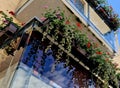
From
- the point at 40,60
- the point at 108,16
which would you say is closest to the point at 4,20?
the point at 40,60

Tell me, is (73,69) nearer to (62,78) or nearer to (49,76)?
(62,78)

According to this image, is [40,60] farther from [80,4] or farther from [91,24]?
[80,4]

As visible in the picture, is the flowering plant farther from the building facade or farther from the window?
the window

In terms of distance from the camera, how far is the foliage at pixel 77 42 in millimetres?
5834

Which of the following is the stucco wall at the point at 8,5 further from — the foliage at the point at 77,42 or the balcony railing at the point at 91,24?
the foliage at the point at 77,42

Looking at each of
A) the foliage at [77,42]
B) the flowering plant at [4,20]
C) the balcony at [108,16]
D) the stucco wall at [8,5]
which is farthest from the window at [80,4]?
the flowering plant at [4,20]

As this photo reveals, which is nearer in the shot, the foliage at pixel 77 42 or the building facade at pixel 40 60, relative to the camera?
the building facade at pixel 40 60

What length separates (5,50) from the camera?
600cm

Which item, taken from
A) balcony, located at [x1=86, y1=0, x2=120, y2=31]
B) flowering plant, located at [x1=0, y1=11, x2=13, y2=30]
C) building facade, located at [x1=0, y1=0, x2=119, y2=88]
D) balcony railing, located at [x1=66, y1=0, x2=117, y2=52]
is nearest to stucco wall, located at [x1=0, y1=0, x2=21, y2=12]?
building facade, located at [x1=0, y1=0, x2=119, y2=88]

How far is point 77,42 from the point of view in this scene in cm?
629

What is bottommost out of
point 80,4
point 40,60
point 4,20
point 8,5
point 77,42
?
point 40,60

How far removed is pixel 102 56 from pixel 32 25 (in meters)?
2.26

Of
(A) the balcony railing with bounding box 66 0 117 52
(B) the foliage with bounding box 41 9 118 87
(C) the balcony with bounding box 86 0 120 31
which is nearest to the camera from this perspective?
(B) the foliage with bounding box 41 9 118 87

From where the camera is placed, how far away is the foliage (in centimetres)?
583
